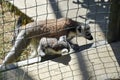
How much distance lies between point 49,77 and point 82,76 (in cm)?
27

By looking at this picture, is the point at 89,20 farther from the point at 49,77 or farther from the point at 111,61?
the point at 49,77

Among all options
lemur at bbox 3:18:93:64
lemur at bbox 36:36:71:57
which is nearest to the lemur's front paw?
lemur at bbox 36:36:71:57

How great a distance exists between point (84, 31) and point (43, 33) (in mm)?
407

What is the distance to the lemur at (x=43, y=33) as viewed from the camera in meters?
3.42

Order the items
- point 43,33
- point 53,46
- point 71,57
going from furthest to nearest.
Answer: point 43,33
point 53,46
point 71,57

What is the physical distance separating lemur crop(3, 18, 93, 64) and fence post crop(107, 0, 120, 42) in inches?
10.3

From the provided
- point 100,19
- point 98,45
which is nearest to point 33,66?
point 98,45

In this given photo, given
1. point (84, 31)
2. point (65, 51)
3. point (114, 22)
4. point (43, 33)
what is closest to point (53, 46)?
point (65, 51)

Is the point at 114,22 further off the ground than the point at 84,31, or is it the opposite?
the point at 114,22

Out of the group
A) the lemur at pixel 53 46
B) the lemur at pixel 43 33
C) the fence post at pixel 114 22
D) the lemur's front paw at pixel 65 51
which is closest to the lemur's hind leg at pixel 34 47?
the lemur at pixel 43 33

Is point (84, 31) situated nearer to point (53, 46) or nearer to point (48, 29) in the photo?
point (48, 29)

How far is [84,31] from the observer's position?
3.51 m

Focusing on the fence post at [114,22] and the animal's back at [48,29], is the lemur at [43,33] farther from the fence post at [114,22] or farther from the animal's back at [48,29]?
the fence post at [114,22]

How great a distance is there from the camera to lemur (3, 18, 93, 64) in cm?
342
